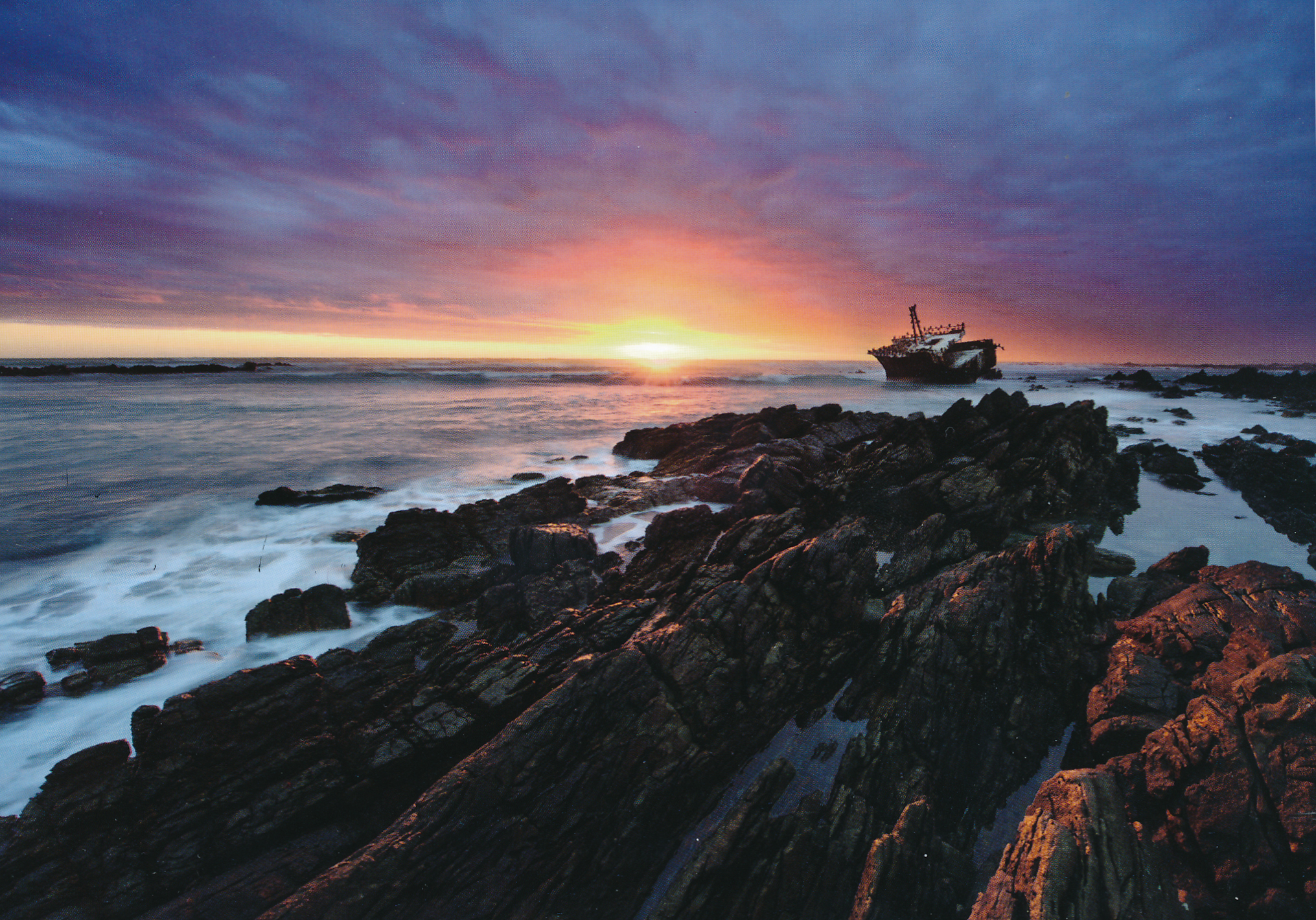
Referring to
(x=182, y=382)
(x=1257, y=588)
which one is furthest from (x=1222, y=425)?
(x=182, y=382)

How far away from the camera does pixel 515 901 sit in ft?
14.6

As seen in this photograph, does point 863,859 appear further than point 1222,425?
No

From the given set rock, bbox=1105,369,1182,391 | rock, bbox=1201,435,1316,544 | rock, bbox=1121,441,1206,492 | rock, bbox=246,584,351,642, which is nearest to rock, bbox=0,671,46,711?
rock, bbox=246,584,351,642

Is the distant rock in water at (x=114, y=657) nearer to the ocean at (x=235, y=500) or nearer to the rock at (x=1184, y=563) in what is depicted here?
the ocean at (x=235, y=500)

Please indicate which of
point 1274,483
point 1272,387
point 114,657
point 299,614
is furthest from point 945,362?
point 114,657

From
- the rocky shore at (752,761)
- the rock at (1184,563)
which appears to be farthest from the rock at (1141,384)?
the rocky shore at (752,761)

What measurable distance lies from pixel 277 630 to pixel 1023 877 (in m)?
11.3

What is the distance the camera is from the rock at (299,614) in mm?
9008

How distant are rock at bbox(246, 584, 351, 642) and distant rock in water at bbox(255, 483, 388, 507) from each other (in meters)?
9.02

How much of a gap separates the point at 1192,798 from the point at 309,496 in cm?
2158

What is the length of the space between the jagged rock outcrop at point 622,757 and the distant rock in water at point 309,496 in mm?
11495

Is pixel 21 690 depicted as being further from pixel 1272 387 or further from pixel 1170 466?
pixel 1272 387

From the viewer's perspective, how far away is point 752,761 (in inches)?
234

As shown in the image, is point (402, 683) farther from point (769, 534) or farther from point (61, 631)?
point (61, 631)
